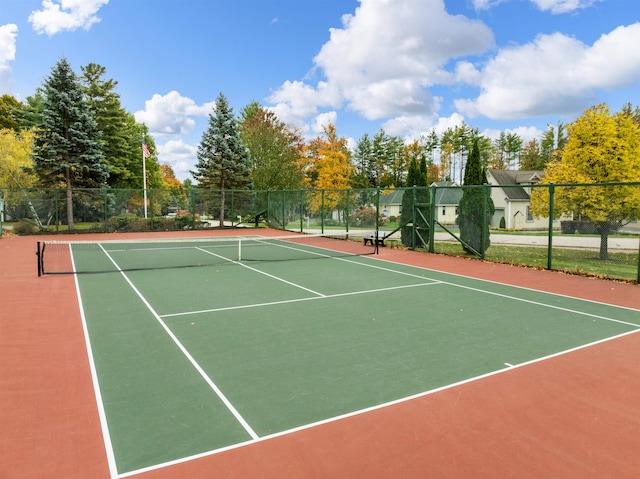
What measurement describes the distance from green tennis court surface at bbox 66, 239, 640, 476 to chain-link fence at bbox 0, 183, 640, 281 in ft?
17.3

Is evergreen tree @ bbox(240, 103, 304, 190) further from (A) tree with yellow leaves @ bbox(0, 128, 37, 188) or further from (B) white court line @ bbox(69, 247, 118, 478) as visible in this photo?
(B) white court line @ bbox(69, 247, 118, 478)

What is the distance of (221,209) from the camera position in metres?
29.8

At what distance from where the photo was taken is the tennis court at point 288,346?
3.69 meters

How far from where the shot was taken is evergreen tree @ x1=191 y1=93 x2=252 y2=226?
105ft

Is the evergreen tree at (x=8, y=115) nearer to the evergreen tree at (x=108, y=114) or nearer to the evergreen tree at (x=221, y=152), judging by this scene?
the evergreen tree at (x=108, y=114)

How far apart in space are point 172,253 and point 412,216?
32.0 ft

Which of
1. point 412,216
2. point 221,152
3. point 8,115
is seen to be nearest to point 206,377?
point 412,216

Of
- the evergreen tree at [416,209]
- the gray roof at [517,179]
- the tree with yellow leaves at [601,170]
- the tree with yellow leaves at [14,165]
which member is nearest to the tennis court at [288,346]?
the evergreen tree at [416,209]

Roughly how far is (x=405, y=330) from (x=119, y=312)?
504cm

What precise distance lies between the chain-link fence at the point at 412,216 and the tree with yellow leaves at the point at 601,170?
49mm

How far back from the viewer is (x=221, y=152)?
32031mm

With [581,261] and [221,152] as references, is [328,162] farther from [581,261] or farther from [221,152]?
[581,261]

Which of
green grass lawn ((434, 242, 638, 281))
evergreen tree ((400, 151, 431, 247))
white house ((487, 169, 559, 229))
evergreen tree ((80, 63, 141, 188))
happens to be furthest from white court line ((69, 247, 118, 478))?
white house ((487, 169, 559, 229))

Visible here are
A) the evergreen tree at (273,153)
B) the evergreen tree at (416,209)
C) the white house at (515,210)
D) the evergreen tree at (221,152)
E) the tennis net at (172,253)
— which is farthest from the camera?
the white house at (515,210)
